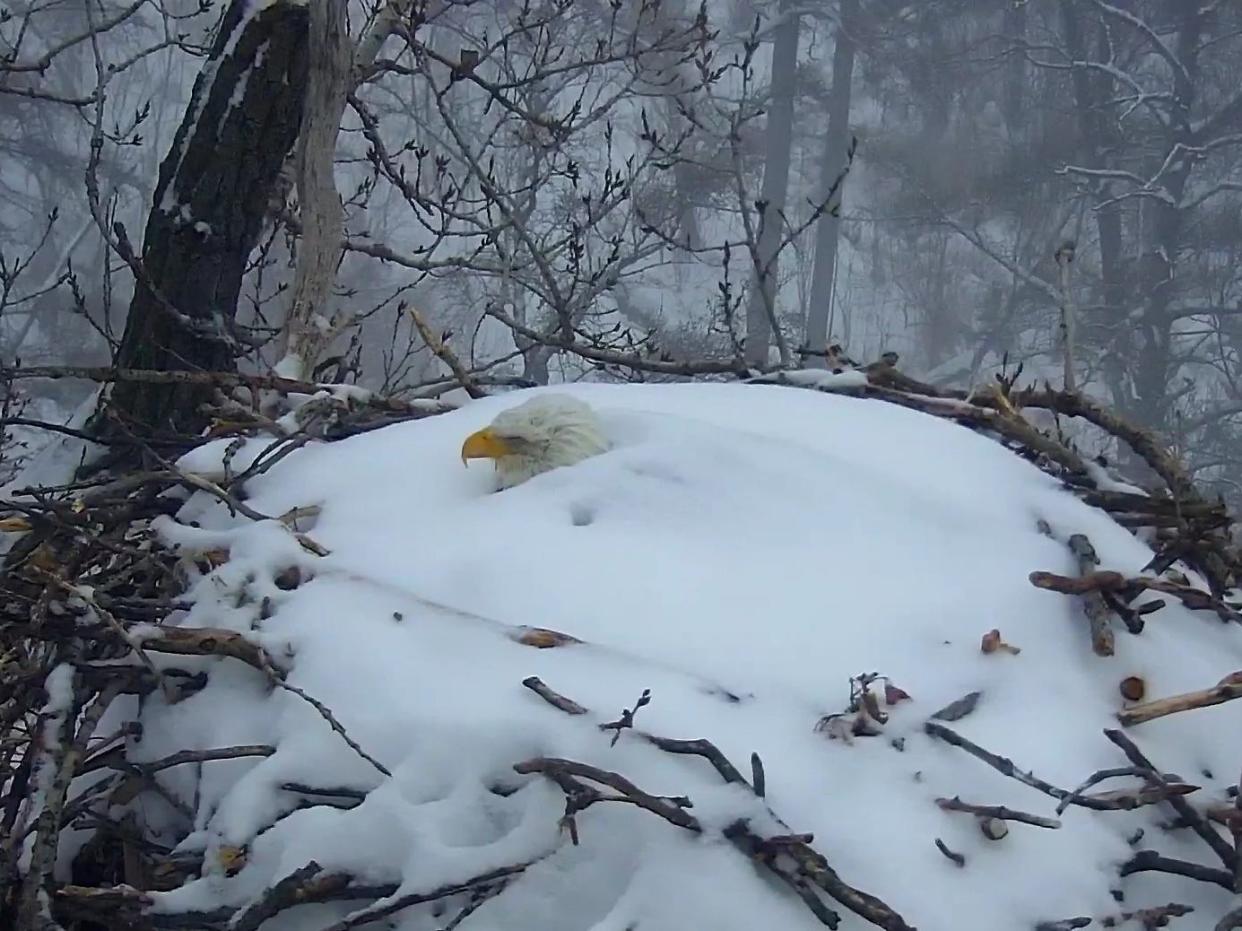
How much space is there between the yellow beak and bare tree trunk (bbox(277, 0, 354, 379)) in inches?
57.6

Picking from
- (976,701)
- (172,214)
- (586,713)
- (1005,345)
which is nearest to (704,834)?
(586,713)

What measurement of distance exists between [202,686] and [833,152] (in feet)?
44.7

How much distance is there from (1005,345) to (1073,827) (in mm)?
11755

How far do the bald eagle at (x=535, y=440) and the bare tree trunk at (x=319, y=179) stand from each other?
4.74 feet

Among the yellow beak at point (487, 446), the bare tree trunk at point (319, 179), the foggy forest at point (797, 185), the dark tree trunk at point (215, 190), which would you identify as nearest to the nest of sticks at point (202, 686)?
the yellow beak at point (487, 446)

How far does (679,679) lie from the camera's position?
3.52 feet

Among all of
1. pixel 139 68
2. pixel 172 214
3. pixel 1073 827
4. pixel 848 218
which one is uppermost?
pixel 139 68

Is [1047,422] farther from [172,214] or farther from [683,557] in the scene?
[172,214]

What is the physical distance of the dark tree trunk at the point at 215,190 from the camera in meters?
3.08

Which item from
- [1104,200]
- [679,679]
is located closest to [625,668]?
[679,679]

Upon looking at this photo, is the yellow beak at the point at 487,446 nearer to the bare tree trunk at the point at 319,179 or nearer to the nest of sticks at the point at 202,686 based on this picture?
the nest of sticks at the point at 202,686

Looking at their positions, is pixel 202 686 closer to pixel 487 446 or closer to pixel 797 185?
pixel 487 446

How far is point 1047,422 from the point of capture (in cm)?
253

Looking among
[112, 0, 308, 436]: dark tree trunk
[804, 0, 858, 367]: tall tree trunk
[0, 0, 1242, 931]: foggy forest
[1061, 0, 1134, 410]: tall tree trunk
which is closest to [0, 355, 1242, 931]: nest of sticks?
[0, 0, 1242, 931]: foggy forest
